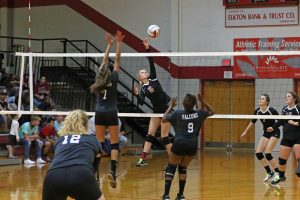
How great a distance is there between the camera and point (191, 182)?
13.3 metres

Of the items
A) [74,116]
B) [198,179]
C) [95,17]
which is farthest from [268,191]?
[95,17]

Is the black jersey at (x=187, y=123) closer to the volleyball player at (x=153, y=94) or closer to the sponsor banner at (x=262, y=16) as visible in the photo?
the volleyball player at (x=153, y=94)

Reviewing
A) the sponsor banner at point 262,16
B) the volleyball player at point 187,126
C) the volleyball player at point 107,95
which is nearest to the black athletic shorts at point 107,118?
the volleyball player at point 107,95

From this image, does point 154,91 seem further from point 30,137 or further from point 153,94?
point 30,137

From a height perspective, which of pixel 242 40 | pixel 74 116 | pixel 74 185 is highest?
pixel 242 40

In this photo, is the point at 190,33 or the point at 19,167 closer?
the point at 19,167

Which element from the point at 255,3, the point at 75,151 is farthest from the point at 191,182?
the point at 255,3

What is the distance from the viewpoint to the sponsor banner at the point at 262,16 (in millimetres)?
21344

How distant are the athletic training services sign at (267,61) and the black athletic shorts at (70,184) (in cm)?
1605

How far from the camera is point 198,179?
45.6ft

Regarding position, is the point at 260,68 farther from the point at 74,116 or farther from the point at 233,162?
the point at 74,116

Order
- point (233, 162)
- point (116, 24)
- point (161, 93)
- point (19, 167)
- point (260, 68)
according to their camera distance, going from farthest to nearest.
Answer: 1. point (116, 24)
2. point (260, 68)
3. point (233, 162)
4. point (19, 167)
5. point (161, 93)

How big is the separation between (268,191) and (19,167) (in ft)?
23.5

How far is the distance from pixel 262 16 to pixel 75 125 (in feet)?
53.4
